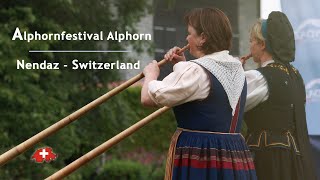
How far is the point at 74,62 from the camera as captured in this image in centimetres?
534

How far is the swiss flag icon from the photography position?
567cm

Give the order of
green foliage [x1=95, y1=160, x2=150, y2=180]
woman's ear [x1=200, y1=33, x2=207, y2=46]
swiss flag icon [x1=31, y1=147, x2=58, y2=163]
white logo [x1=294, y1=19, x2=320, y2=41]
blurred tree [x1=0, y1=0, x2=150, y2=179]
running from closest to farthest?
woman's ear [x1=200, y1=33, x2=207, y2=46]
white logo [x1=294, y1=19, x2=320, y2=41]
blurred tree [x1=0, y1=0, x2=150, y2=179]
swiss flag icon [x1=31, y1=147, x2=58, y2=163]
green foliage [x1=95, y1=160, x2=150, y2=180]

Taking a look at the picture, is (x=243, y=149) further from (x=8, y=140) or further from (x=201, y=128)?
(x=8, y=140)

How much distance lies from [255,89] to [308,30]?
1.02m

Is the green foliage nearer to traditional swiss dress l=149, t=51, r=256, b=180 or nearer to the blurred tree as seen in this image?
the blurred tree

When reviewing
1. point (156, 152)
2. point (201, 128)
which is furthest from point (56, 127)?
point (156, 152)

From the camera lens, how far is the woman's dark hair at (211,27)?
10.2 ft

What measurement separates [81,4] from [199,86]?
2.88 m

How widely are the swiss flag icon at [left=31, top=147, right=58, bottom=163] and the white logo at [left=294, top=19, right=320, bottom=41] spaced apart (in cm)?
205

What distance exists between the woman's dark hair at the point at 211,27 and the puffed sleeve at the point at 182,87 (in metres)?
A: 0.12

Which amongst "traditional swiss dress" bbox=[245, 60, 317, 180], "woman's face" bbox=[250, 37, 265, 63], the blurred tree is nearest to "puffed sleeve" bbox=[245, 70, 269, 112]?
"traditional swiss dress" bbox=[245, 60, 317, 180]

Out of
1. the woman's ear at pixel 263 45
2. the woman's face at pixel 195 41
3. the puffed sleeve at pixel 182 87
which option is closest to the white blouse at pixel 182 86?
the puffed sleeve at pixel 182 87

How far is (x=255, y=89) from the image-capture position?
3645mm

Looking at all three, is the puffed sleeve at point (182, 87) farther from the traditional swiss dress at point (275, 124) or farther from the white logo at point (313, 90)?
the white logo at point (313, 90)
